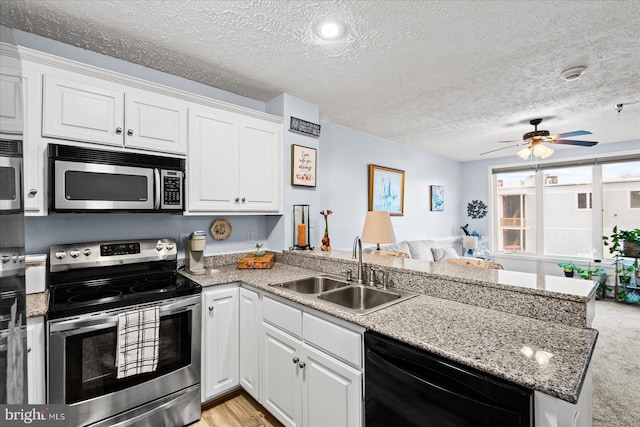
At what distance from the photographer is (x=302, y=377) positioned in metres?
1.69

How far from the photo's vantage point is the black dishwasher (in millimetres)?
954

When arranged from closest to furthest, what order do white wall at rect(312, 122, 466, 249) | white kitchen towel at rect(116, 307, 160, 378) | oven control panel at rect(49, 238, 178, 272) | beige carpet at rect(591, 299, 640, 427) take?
white kitchen towel at rect(116, 307, 160, 378)
oven control panel at rect(49, 238, 178, 272)
beige carpet at rect(591, 299, 640, 427)
white wall at rect(312, 122, 466, 249)

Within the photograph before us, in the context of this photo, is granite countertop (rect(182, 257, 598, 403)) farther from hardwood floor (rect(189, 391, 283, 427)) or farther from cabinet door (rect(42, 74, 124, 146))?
cabinet door (rect(42, 74, 124, 146))

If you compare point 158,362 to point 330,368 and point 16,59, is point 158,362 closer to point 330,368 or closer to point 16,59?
point 330,368

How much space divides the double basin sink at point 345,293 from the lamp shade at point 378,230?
33 cm

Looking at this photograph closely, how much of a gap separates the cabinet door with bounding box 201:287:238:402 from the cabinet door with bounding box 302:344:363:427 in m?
0.73

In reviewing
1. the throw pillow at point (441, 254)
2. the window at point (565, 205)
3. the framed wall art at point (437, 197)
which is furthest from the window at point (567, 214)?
the throw pillow at point (441, 254)

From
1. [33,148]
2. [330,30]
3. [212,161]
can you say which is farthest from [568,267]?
[33,148]

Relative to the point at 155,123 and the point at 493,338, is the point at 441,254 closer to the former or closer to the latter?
the point at 493,338

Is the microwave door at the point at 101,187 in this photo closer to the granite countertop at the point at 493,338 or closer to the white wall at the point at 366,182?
the granite countertop at the point at 493,338

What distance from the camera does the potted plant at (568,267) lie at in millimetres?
Result: 4988

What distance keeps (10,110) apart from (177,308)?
168 centimetres

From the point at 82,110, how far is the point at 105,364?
1473 millimetres

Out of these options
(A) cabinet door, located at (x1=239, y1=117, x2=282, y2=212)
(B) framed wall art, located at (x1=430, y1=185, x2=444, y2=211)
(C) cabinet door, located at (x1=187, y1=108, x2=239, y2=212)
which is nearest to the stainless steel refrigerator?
(C) cabinet door, located at (x1=187, y1=108, x2=239, y2=212)
